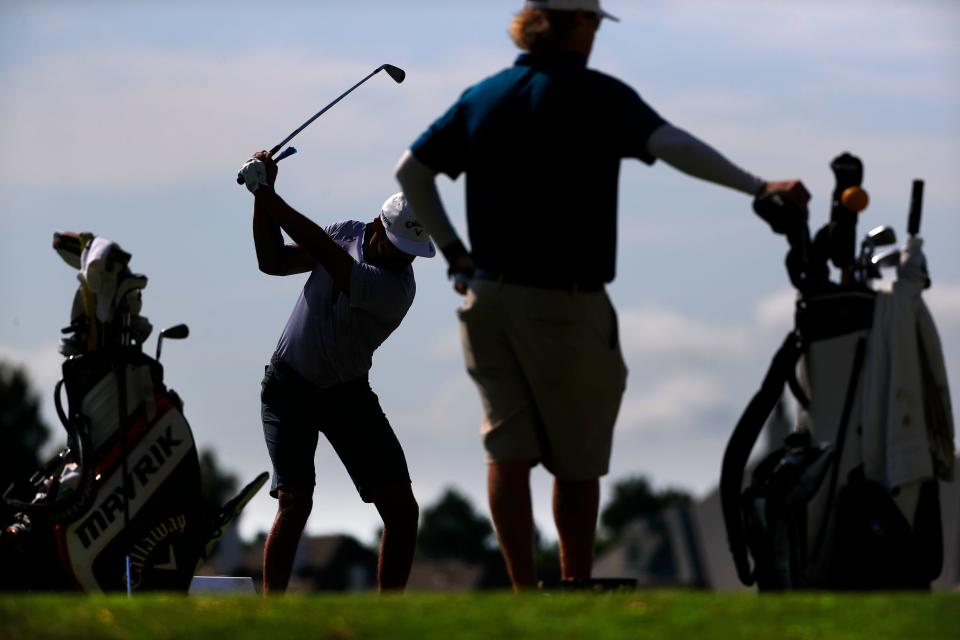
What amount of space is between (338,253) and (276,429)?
0.81m

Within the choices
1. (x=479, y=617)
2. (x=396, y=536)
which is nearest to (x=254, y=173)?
(x=396, y=536)

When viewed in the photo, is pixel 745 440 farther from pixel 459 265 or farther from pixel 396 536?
pixel 396 536

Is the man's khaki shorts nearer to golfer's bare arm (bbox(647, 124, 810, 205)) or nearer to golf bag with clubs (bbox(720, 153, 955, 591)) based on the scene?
golfer's bare arm (bbox(647, 124, 810, 205))

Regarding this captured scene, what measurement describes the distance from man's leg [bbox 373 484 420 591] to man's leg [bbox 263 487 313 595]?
0.41 m

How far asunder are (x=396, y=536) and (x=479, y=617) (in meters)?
3.64

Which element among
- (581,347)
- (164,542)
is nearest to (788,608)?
(581,347)

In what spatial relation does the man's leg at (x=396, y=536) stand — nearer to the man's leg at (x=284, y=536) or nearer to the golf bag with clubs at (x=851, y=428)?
the man's leg at (x=284, y=536)

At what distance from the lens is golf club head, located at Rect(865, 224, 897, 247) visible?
796cm

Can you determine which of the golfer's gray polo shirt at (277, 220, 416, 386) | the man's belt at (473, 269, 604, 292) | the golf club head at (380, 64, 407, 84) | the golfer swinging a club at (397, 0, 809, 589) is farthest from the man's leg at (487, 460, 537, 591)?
the golf club head at (380, 64, 407, 84)

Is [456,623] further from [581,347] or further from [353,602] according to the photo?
[581,347]

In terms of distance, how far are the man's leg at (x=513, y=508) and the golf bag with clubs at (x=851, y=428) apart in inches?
36.4

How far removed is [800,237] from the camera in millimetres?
7676

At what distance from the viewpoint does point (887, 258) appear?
7.85 meters

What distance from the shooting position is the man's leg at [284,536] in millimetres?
9219
